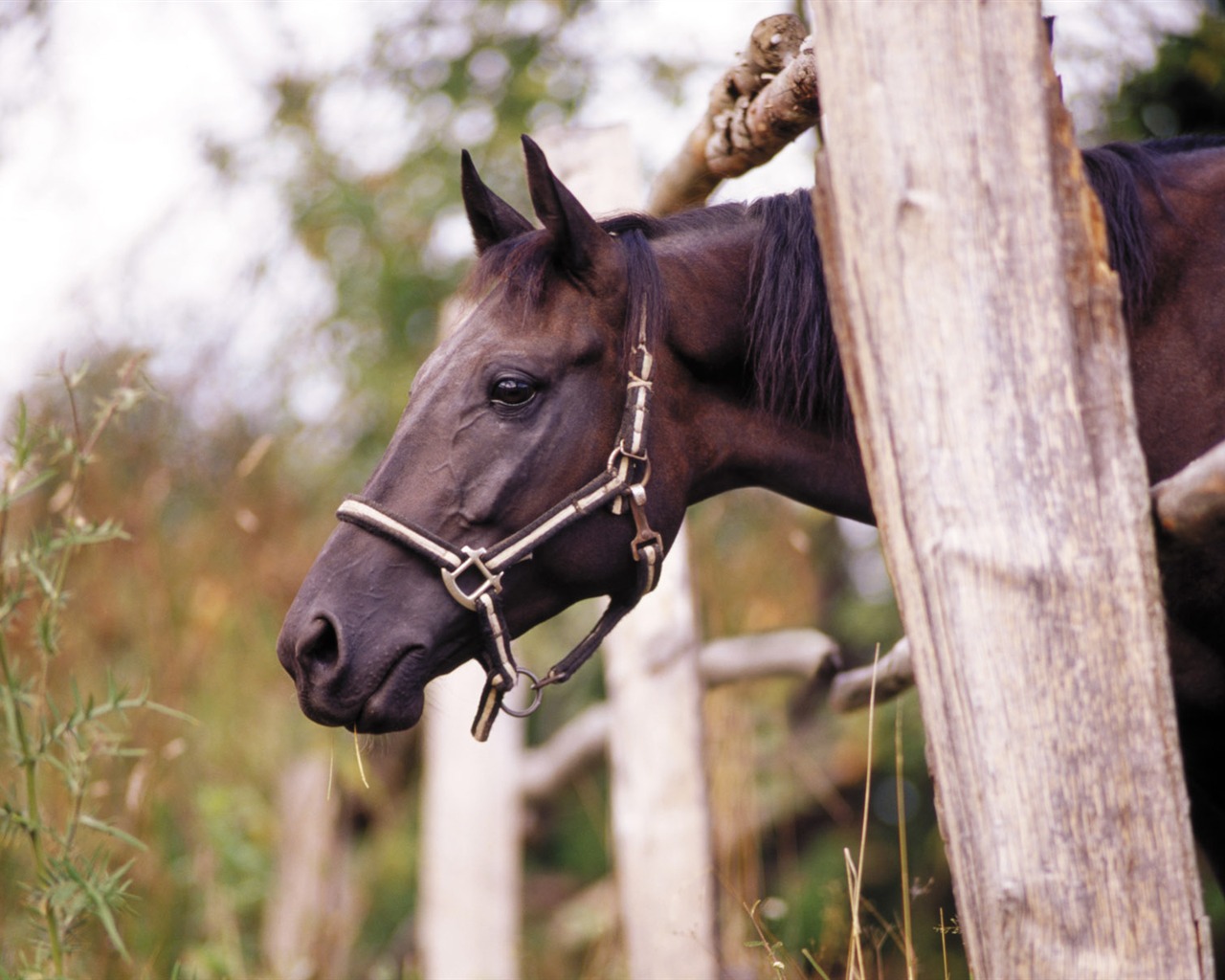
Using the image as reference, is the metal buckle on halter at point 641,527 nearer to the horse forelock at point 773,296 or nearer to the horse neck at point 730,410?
the horse neck at point 730,410

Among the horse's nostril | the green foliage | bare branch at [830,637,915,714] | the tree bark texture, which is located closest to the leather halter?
the horse's nostril

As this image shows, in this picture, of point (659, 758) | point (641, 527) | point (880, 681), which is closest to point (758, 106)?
point (641, 527)

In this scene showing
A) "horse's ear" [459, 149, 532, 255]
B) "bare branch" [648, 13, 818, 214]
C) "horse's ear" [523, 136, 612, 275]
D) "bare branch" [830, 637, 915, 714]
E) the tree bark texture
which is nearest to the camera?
the tree bark texture

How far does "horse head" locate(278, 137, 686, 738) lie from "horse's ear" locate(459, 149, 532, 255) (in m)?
0.23

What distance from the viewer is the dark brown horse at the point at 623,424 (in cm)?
217

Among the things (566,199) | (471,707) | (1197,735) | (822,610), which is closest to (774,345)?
(566,199)

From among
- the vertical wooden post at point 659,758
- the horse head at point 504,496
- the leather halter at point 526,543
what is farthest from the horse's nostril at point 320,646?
the vertical wooden post at point 659,758

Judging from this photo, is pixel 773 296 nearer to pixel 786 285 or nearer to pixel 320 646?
pixel 786 285

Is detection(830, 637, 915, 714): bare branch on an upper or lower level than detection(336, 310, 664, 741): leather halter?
lower

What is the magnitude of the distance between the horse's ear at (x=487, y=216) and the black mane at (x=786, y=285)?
7.7 inches

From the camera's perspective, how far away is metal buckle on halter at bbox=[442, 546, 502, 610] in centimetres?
220

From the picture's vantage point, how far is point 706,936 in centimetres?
379

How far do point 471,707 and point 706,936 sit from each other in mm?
2382

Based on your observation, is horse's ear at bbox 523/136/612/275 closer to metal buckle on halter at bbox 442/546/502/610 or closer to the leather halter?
the leather halter
